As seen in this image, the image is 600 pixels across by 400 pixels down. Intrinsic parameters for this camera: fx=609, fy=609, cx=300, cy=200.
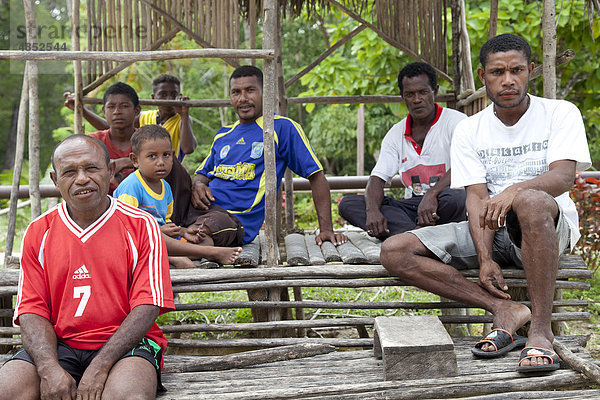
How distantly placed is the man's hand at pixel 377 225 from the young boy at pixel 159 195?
3.37 ft

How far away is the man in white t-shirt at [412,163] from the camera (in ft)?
14.1

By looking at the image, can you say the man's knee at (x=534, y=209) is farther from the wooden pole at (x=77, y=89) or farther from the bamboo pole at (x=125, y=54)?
the wooden pole at (x=77, y=89)

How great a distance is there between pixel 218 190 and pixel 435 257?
67.9 inches

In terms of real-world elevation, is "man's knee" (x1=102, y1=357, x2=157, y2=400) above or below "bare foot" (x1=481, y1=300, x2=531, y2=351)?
below

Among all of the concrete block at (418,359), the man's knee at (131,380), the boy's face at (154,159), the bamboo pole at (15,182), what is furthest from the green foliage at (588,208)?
the bamboo pole at (15,182)

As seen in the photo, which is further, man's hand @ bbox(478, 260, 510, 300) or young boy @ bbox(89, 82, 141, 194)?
young boy @ bbox(89, 82, 141, 194)

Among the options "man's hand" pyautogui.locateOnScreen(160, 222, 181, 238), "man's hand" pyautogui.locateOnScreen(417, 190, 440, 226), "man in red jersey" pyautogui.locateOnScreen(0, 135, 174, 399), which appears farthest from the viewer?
"man's hand" pyautogui.locateOnScreen(417, 190, 440, 226)

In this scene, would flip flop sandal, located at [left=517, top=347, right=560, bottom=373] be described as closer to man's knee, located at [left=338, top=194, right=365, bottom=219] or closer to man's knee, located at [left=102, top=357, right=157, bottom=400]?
man's knee, located at [left=102, top=357, right=157, bottom=400]

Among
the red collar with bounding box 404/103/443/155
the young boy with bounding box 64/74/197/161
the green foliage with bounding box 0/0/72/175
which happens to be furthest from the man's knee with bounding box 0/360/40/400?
the green foliage with bounding box 0/0/72/175

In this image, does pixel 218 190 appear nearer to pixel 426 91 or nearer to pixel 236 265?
pixel 236 265

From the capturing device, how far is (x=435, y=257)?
131 inches

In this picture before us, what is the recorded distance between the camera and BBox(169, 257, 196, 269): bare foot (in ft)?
12.0

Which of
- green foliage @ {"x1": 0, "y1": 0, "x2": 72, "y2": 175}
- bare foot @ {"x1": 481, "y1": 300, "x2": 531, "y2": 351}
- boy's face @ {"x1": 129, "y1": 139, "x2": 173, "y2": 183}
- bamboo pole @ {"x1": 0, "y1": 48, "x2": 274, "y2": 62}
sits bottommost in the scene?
bare foot @ {"x1": 481, "y1": 300, "x2": 531, "y2": 351}

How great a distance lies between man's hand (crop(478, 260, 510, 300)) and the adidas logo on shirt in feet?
6.35
